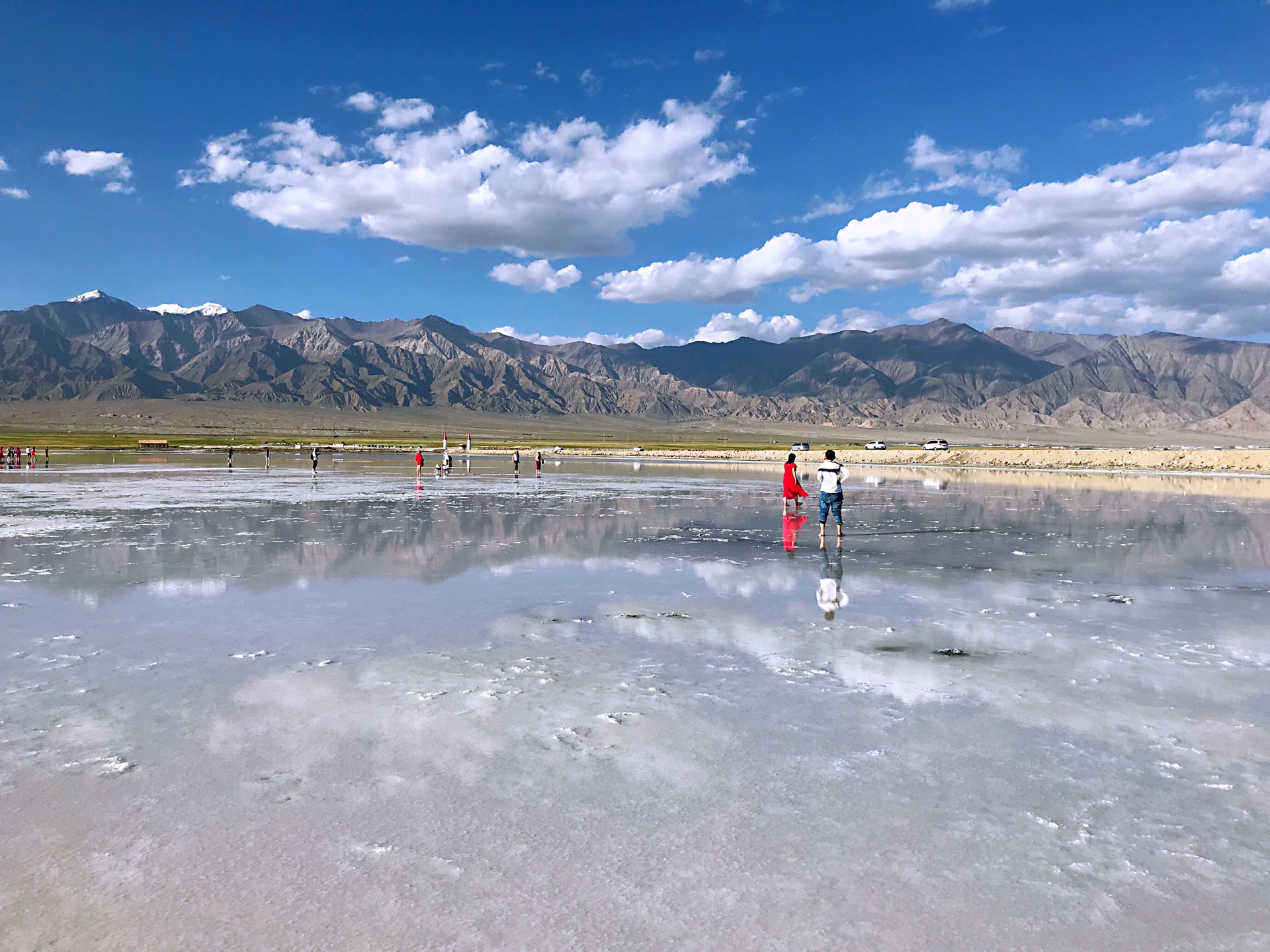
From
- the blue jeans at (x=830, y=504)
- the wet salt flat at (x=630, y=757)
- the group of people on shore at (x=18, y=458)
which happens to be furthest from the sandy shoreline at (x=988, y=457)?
the wet salt flat at (x=630, y=757)

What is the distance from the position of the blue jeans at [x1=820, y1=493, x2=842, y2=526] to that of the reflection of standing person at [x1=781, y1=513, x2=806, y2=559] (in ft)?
2.71

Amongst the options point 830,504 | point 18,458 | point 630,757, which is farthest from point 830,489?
point 18,458

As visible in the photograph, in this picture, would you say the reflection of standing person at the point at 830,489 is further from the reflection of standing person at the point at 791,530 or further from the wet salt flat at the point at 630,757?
the wet salt flat at the point at 630,757

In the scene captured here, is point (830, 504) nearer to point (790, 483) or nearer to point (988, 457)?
point (790, 483)

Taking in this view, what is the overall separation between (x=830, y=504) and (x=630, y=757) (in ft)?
41.0

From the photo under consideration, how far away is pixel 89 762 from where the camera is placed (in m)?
5.55

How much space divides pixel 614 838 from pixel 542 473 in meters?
45.0

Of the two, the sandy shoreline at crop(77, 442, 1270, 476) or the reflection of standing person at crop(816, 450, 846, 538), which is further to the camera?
the sandy shoreline at crop(77, 442, 1270, 476)

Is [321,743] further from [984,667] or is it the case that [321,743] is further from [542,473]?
[542,473]

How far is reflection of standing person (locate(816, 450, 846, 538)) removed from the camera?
17.2 m

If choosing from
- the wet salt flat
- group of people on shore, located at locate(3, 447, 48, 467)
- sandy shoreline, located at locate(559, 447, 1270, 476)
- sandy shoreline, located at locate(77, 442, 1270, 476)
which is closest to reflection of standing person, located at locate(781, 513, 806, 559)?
the wet salt flat

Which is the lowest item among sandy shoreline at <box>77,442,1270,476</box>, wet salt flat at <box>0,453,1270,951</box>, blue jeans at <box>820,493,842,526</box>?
sandy shoreline at <box>77,442,1270,476</box>

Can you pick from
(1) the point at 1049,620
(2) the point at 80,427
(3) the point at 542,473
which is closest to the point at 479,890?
(1) the point at 1049,620

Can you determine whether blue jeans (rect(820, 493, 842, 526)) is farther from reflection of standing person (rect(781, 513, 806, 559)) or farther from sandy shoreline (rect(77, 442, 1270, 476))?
sandy shoreline (rect(77, 442, 1270, 476))
